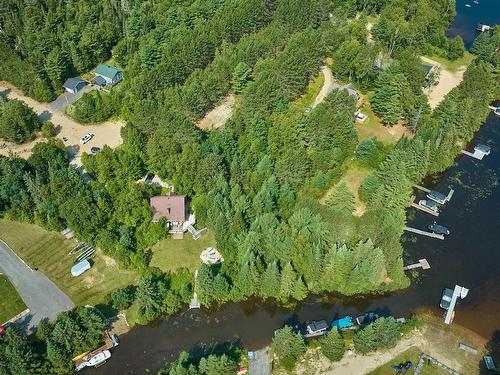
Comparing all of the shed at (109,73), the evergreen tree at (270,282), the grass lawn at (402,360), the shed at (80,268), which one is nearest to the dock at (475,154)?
the grass lawn at (402,360)

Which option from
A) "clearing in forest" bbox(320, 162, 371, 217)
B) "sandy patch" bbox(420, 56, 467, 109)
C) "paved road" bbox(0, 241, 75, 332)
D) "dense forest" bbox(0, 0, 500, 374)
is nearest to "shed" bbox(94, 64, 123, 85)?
"dense forest" bbox(0, 0, 500, 374)

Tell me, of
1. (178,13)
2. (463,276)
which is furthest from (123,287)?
(178,13)

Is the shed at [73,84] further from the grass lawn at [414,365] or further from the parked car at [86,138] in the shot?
the grass lawn at [414,365]

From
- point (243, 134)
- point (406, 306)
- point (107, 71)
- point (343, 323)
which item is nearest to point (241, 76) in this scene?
point (243, 134)

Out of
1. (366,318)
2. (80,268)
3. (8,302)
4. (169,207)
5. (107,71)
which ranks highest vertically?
(107,71)

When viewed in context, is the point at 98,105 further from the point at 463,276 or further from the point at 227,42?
the point at 463,276

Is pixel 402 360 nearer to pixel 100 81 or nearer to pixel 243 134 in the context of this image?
pixel 243 134
